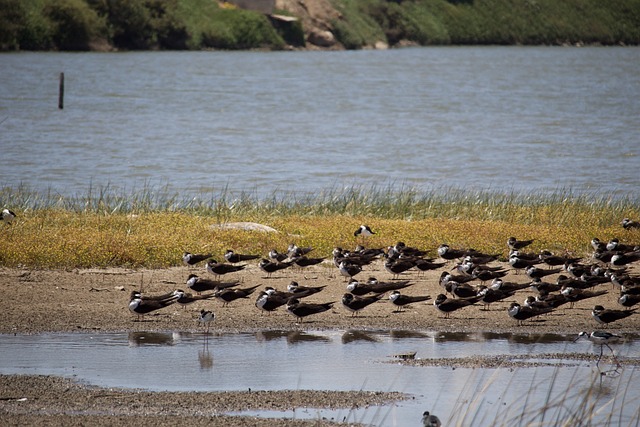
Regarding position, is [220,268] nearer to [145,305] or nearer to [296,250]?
[296,250]

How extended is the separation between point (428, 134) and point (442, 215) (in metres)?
32.0

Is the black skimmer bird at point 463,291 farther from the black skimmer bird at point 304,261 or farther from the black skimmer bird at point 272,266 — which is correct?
the black skimmer bird at point 272,266

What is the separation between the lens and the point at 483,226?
71.5 feet

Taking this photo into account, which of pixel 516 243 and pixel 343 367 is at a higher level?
pixel 343 367

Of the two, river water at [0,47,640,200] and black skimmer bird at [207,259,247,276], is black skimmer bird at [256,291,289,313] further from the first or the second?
river water at [0,47,640,200]

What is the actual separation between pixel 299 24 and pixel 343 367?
10419cm

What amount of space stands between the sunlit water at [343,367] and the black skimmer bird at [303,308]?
37 centimetres

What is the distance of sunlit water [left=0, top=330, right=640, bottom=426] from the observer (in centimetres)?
1123

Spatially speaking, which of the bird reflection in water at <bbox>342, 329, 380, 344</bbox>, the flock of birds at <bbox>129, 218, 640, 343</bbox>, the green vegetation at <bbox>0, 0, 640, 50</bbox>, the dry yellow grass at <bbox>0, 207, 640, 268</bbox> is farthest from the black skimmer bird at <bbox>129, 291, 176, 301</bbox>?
the green vegetation at <bbox>0, 0, 640, 50</bbox>

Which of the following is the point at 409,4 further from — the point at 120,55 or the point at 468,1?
the point at 120,55

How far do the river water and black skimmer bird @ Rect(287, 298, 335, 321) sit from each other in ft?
54.2

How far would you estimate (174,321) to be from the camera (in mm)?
14922

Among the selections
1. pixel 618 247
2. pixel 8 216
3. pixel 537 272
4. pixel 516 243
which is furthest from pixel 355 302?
pixel 8 216

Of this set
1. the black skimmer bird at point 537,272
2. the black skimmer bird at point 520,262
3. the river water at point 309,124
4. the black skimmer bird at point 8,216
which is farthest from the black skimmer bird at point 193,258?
the river water at point 309,124
